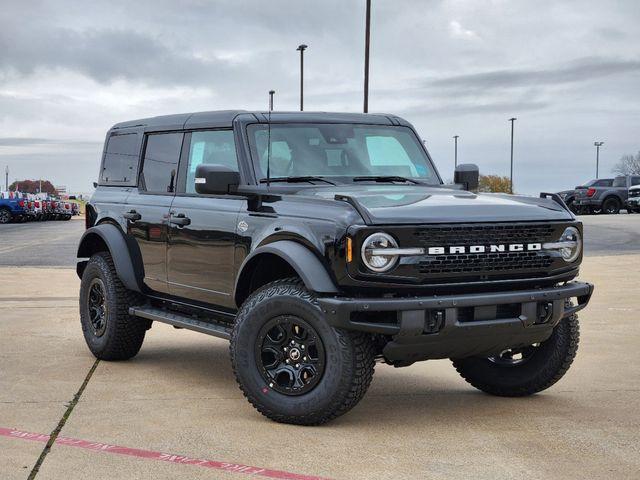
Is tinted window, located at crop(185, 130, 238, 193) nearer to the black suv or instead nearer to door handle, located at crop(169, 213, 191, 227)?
the black suv

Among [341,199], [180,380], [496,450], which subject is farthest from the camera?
[180,380]

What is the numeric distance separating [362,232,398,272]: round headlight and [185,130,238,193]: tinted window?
158 cm

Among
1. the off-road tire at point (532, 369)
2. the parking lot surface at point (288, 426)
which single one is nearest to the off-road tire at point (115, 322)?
the parking lot surface at point (288, 426)

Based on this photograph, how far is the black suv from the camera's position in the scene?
17.9 feet

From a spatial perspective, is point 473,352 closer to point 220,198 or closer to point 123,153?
point 220,198

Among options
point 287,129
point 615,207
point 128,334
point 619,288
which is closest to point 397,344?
point 287,129

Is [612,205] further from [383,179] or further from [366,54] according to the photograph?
[383,179]

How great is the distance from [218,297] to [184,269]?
0.54 m

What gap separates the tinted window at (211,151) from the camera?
272 inches

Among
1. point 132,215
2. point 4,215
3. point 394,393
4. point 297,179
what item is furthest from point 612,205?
point 297,179

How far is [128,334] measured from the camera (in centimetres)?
798

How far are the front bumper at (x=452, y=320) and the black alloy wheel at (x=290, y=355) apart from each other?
31cm

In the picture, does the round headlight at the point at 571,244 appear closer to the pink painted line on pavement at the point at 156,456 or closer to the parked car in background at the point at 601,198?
the pink painted line on pavement at the point at 156,456

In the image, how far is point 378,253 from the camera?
5355mm
